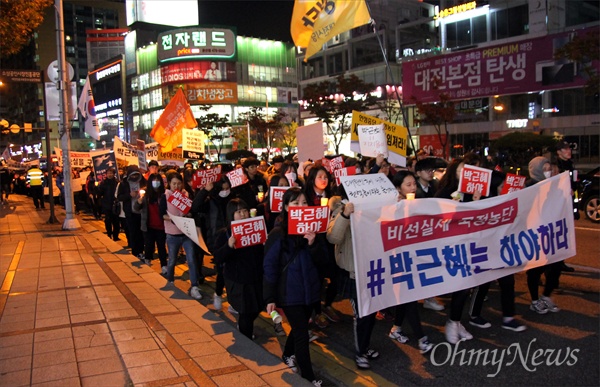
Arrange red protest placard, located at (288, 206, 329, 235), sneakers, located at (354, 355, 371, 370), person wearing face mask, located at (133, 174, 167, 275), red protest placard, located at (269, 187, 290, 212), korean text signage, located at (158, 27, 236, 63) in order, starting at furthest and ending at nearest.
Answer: korean text signage, located at (158, 27, 236, 63), person wearing face mask, located at (133, 174, 167, 275), red protest placard, located at (269, 187, 290, 212), sneakers, located at (354, 355, 371, 370), red protest placard, located at (288, 206, 329, 235)

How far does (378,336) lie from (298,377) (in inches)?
62.2

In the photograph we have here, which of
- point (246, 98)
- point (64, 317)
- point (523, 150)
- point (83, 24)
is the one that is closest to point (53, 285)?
point (64, 317)

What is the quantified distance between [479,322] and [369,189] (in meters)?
2.06

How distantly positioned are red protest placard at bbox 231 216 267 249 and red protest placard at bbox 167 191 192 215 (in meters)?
2.56

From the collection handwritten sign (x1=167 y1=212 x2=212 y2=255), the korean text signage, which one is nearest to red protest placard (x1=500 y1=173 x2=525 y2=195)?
handwritten sign (x1=167 y1=212 x2=212 y2=255)

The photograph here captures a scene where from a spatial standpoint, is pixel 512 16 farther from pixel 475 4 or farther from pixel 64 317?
pixel 64 317

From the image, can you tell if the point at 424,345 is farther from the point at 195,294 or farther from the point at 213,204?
the point at 213,204

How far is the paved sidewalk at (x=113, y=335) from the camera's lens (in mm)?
4270

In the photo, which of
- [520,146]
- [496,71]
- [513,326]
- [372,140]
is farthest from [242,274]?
[496,71]

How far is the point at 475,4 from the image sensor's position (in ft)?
144

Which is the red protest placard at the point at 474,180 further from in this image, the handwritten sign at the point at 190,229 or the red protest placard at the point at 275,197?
the handwritten sign at the point at 190,229

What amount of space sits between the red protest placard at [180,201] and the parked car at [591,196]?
967cm

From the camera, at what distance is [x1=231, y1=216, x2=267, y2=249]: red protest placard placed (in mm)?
4988

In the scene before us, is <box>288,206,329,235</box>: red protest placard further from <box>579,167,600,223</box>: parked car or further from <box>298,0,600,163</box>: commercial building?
<box>298,0,600,163</box>: commercial building
